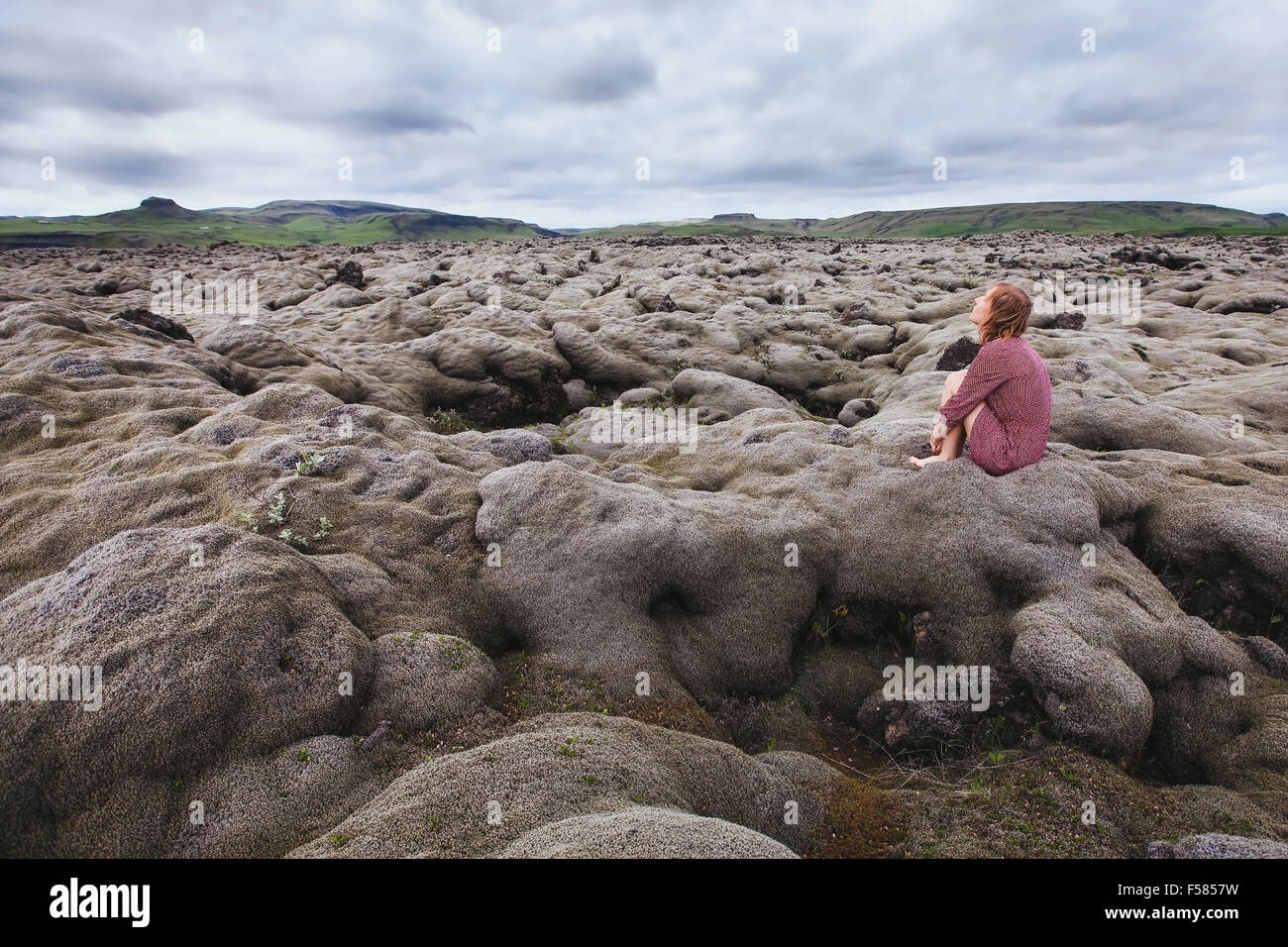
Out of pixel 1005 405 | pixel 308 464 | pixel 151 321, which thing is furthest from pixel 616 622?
pixel 151 321

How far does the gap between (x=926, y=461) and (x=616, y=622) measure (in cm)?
796

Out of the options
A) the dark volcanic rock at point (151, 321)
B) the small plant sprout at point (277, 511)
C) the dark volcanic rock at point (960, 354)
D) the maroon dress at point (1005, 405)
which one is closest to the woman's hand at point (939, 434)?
the maroon dress at point (1005, 405)

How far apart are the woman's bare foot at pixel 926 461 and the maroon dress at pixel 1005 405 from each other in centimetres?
59

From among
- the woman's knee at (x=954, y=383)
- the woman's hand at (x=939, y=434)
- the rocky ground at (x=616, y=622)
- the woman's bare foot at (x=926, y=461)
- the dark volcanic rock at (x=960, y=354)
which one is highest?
the dark volcanic rock at (x=960, y=354)

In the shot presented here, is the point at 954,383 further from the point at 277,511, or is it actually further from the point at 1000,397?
the point at 277,511

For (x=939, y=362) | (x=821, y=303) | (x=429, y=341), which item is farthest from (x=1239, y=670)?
(x=821, y=303)

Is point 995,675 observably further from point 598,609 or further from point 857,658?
point 598,609

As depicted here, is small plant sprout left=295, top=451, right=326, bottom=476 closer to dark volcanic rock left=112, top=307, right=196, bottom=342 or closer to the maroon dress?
the maroon dress

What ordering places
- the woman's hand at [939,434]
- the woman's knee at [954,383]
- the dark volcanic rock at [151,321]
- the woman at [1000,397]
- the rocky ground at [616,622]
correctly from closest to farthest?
1. the rocky ground at [616,622]
2. the woman at [1000,397]
3. the woman's knee at [954,383]
4. the woman's hand at [939,434]
5. the dark volcanic rock at [151,321]

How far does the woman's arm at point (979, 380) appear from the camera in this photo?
40.0 ft

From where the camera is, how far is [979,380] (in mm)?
12375

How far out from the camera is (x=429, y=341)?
27.4 m

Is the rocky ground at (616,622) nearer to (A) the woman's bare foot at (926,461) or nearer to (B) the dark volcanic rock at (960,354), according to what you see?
(A) the woman's bare foot at (926,461)
